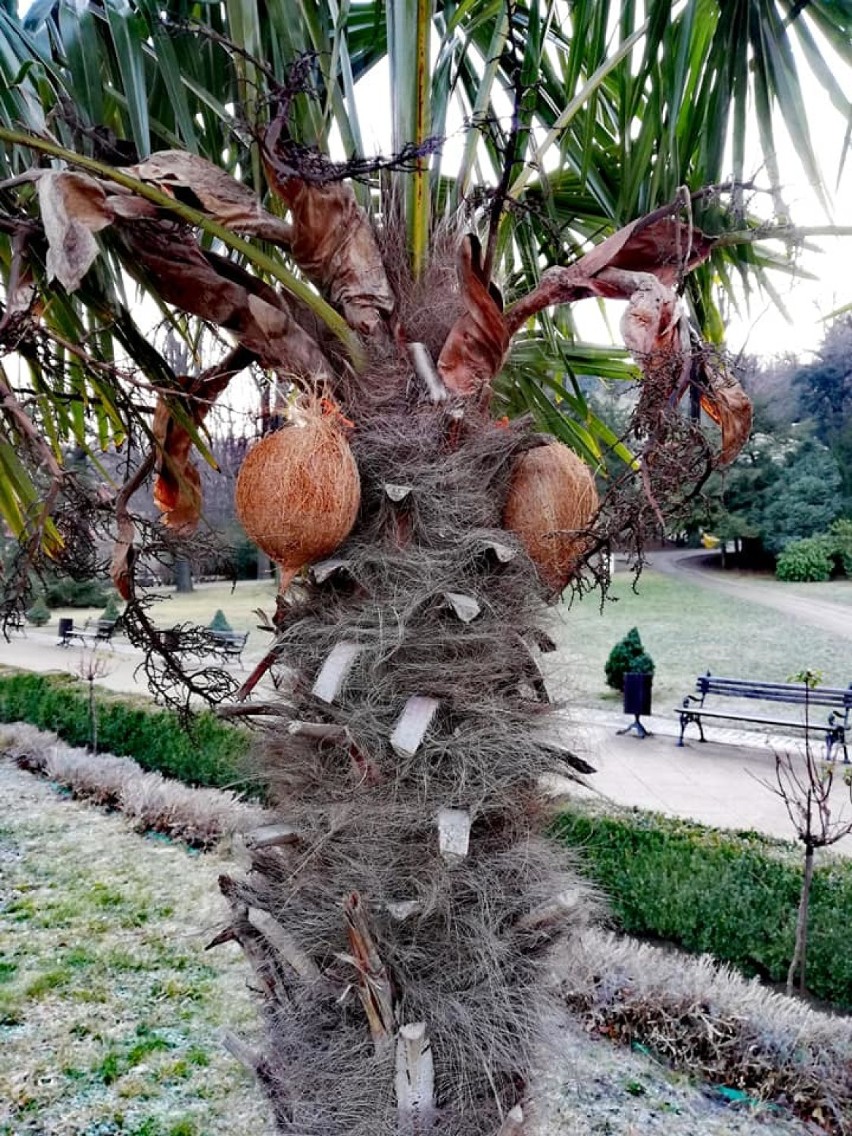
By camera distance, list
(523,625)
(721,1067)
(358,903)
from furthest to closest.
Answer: (721,1067) → (523,625) → (358,903)

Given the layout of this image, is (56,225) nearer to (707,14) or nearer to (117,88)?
(117,88)

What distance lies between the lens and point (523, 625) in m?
1.54

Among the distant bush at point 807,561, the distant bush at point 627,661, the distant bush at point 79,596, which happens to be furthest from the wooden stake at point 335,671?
the distant bush at point 79,596

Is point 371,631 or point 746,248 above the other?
point 746,248

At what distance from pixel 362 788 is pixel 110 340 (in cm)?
165

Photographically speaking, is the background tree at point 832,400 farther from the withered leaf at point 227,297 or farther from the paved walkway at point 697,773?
the withered leaf at point 227,297

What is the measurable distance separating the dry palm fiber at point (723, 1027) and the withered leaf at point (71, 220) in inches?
116

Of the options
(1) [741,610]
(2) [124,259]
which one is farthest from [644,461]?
(1) [741,610]

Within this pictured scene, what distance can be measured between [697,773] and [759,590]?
30.4 ft

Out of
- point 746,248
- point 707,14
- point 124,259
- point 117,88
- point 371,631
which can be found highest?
point 707,14

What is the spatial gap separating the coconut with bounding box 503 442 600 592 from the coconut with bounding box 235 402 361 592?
1.15 feet

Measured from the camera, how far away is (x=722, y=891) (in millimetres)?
4039

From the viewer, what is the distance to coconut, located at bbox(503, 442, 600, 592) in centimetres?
152

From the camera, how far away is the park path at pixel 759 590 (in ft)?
43.1
